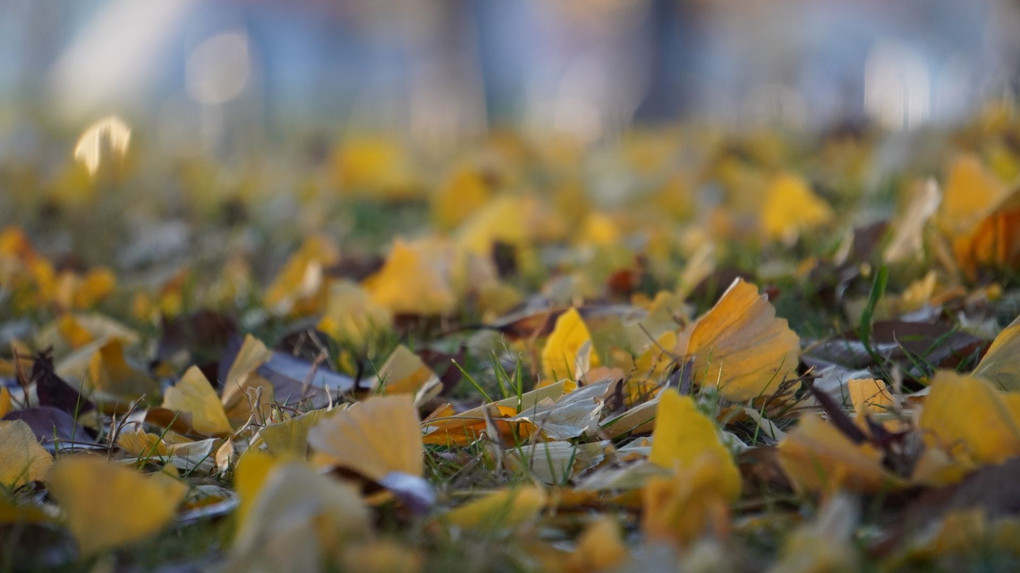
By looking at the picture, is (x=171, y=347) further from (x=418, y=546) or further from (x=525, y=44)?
(x=525, y=44)

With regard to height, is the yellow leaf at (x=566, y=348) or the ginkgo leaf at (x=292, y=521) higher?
the ginkgo leaf at (x=292, y=521)

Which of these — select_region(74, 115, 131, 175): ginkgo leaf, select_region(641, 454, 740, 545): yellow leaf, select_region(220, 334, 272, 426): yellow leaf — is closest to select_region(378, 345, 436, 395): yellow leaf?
select_region(220, 334, 272, 426): yellow leaf

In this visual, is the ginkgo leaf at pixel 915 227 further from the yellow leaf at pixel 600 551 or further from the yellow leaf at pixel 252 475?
the yellow leaf at pixel 252 475

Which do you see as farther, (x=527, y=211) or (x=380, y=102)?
(x=380, y=102)

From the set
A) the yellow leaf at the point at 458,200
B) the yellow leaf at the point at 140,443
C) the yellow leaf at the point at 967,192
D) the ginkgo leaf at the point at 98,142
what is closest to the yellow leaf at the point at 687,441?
the yellow leaf at the point at 140,443

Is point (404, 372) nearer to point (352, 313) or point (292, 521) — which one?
point (352, 313)

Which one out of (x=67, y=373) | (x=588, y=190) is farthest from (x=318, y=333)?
(x=588, y=190)

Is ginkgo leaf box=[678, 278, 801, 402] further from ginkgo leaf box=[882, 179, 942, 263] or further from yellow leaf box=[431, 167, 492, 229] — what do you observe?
yellow leaf box=[431, 167, 492, 229]
